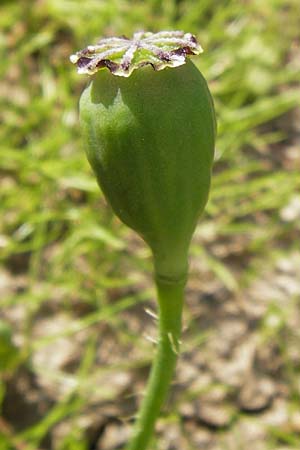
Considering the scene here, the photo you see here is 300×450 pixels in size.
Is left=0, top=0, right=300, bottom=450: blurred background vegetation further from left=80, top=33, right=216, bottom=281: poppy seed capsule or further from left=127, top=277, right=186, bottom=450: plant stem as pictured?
left=80, top=33, right=216, bottom=281: poppy seed capsule

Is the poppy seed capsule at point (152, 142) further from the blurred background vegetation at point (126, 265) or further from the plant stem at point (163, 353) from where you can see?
the blurred background vegetation at point (126, 265)

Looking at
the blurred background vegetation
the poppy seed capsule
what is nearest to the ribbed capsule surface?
the poppy seed capsule

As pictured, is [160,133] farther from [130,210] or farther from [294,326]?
[294,326]

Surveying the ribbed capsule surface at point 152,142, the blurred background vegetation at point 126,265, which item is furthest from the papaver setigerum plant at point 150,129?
the blurred background vegetation at point 126,265

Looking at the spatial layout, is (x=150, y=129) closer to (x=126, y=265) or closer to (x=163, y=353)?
(x=163, y=353)

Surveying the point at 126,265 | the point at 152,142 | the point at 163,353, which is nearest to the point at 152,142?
the point at 152,142
